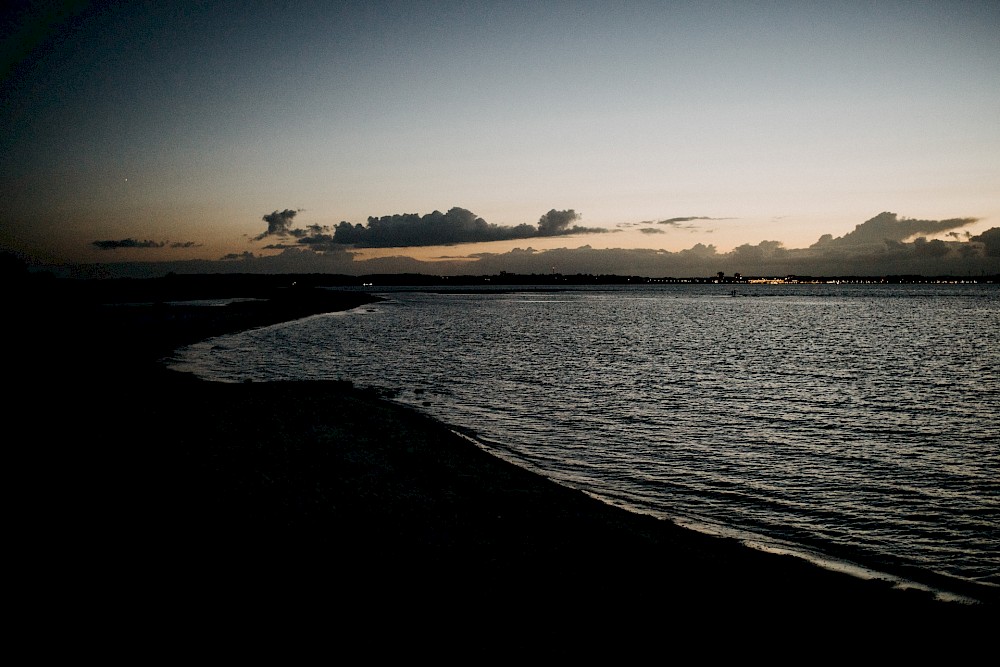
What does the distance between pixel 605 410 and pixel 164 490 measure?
60.5ft

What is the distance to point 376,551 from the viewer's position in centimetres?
987

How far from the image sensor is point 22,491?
1120cm

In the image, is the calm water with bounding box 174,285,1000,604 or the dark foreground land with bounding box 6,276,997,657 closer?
the dark foreground land with bounding box 6,276,997,657

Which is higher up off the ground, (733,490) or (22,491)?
(22,491)

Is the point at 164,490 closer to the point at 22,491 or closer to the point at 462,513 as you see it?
the point at 22,491

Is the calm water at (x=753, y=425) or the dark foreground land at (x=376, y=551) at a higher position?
the dark foreground land at (x=376, y=551)

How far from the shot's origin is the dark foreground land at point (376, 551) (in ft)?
25.8

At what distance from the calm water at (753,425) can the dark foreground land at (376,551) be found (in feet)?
7.04

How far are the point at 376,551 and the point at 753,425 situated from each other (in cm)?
1816

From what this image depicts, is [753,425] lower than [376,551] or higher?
lower

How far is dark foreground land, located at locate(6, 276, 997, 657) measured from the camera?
7.86 metres

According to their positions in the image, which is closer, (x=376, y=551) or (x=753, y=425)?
(x=376, y=551)

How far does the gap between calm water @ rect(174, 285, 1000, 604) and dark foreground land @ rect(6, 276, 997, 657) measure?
2147 mm

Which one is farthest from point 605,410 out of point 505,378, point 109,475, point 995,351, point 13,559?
point 995,351
